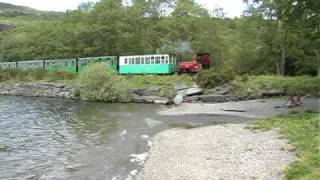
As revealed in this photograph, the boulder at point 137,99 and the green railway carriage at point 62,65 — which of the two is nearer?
the boulder at point 137,99

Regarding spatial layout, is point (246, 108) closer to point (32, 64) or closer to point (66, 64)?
point (66, 64)

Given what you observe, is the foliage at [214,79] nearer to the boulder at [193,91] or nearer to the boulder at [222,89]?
the boulder at [222,89]

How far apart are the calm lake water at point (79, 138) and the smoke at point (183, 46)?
28805 millimetres

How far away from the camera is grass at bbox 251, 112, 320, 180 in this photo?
14242 mm

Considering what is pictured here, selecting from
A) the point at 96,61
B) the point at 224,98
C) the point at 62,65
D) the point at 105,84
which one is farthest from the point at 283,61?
the point at 62,65

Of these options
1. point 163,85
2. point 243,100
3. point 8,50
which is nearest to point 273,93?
point 243,100

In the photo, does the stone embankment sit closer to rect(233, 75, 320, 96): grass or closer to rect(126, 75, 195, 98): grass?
rect(126, 75, 195, 98): grass

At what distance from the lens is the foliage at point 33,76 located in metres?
66.5

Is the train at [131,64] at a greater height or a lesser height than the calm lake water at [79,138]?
greater

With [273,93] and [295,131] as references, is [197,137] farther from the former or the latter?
[273,93]

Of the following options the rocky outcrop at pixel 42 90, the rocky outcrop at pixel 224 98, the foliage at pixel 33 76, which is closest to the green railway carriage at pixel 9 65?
the foliage at pixel 33 76

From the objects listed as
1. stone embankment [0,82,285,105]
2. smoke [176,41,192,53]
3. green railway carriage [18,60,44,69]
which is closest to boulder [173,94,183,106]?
stone embankment [0,82,285,105]

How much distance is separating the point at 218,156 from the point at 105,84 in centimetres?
Result: 3160

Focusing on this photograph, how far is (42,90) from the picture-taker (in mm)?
64312
